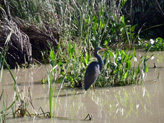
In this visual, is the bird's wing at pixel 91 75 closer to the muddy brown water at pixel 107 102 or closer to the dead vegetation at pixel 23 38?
the muddy brown water at pixel 107 102

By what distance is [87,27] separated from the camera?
24.6 feet

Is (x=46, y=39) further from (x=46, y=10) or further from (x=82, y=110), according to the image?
(x=82, y=110)

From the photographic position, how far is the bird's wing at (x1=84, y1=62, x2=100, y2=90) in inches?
199

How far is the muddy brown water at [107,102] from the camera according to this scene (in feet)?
13.9

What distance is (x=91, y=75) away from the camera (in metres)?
5.09

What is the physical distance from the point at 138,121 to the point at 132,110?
0.41 metres

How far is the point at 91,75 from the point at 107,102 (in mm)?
495

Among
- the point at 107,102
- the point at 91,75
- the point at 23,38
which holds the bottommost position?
the point at 107,102

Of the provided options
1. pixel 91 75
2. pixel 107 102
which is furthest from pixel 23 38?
pixel 107 102

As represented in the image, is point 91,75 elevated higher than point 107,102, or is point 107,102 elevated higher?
point 91,75

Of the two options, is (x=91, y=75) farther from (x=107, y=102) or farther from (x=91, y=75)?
(x=107, y=102)

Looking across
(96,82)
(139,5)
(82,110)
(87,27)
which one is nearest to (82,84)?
(96,82)

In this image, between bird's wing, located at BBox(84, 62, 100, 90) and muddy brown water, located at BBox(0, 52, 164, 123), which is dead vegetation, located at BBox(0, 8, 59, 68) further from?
bird's wing, located at BBox(84, 62, 100, 90)

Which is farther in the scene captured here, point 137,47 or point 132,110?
point 137,47
